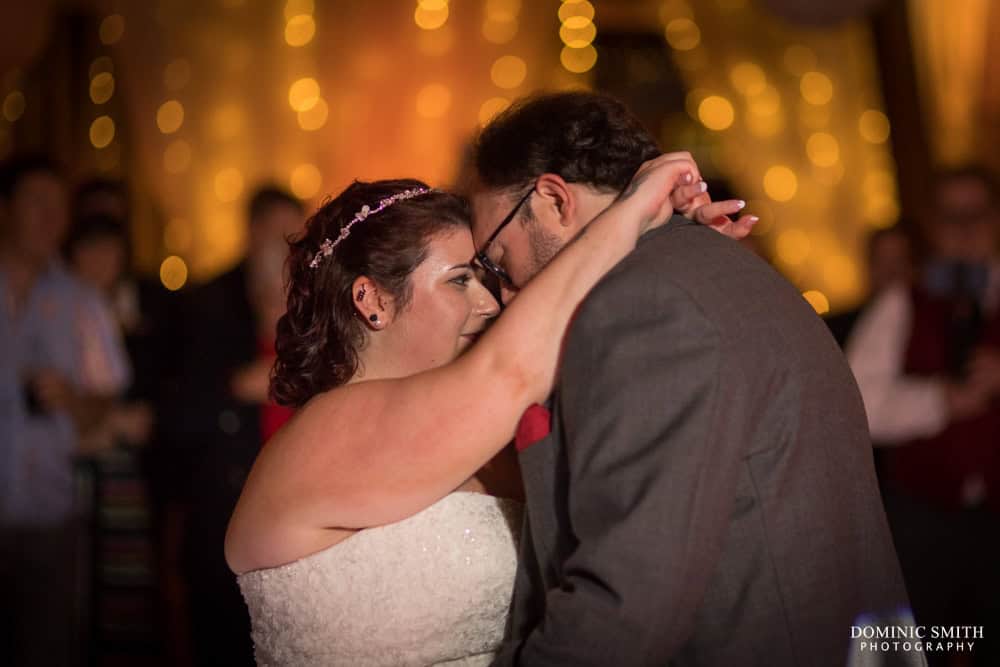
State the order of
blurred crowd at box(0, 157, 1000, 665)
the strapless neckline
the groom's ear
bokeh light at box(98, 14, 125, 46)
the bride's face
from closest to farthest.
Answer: the groom's ear < the strapless neckline < the bride's face < blurred crowd at box(0, 157, 1000, 665) < bokeh light at box(98, 14, 125, 46)

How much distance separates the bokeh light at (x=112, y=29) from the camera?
548 centimetres

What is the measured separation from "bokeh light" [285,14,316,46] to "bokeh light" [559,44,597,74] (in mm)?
1528

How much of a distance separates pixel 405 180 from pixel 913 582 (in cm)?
226

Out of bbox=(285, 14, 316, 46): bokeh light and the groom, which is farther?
bbox=(285, 14, 316, 46): bokeh light

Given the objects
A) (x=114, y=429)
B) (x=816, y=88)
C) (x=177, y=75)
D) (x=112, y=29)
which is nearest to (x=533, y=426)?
(x=114, y=429)

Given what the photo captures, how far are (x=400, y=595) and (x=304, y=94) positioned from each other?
413cm

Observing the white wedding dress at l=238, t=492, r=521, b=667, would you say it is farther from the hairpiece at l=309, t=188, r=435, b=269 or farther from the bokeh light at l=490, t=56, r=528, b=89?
the bokeh light at l=490, t=56, r=528, b=89

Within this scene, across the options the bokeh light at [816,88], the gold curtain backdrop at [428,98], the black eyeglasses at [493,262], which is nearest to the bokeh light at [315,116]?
the gold curtain backdrop at [428,98]

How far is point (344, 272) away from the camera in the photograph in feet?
6.93

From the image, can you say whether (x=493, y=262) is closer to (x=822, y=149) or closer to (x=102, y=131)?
(x=102, y=131)

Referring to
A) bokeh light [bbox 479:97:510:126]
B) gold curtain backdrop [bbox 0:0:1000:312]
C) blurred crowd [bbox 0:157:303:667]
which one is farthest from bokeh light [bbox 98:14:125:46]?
bokeh light [bbox 479:97:510:126]

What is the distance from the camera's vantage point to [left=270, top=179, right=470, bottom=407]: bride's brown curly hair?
207 cm

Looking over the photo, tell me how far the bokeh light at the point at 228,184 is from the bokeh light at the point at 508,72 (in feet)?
4.56

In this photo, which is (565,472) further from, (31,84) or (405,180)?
(31,84)
